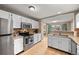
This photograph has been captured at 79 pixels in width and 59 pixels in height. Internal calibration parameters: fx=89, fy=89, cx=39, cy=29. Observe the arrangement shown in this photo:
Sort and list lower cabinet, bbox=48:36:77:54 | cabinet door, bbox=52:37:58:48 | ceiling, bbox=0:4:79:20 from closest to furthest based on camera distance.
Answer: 1. ceiling, bbox=0:4:79:20
2. lower cabinet, bbox=48:36:77:54
3. cabinet door, bbox=52:37:58:48

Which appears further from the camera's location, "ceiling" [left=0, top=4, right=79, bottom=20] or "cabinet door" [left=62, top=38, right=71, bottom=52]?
"cabinet door" [left=62, top=38, right=71, bottom=52]

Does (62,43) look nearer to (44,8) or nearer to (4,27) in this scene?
(44,8)

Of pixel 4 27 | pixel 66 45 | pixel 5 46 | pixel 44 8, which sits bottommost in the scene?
pixel 66 45

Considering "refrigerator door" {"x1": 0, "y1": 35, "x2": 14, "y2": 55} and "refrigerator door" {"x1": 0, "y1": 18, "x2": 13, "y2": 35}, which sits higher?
"refrigerator door" {"x1": 0, "y1": 18, "x2": 13, "y2": 35}

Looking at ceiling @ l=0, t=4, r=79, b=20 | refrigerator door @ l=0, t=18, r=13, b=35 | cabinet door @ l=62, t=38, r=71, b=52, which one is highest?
ceiling @ l=0, t=4, r=79, b=20

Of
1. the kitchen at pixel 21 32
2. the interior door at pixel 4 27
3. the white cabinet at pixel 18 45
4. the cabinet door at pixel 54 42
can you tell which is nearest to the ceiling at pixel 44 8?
the kitchen at pixel 21 32

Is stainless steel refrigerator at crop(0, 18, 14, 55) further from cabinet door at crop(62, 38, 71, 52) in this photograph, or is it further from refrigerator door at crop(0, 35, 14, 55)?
cabinet door at crop(62, 38, 71, 52)

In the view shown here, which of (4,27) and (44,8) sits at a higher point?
(44,8)

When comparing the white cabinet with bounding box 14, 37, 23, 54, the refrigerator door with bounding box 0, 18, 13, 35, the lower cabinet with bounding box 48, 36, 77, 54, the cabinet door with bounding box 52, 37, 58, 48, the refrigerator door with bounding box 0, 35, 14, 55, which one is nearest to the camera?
the refrigerator door with bounding box 0, 18, 13, 35

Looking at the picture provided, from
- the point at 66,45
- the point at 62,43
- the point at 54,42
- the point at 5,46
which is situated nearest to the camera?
the point at 5,46

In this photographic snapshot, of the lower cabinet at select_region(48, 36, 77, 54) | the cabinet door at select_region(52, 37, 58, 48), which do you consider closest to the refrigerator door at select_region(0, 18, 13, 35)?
the lower cabinet at select_region(48, 36, 77, 54)

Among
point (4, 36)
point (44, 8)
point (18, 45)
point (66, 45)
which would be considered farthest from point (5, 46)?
point (66, 45)

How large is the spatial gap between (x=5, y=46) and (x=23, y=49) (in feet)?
4.09
